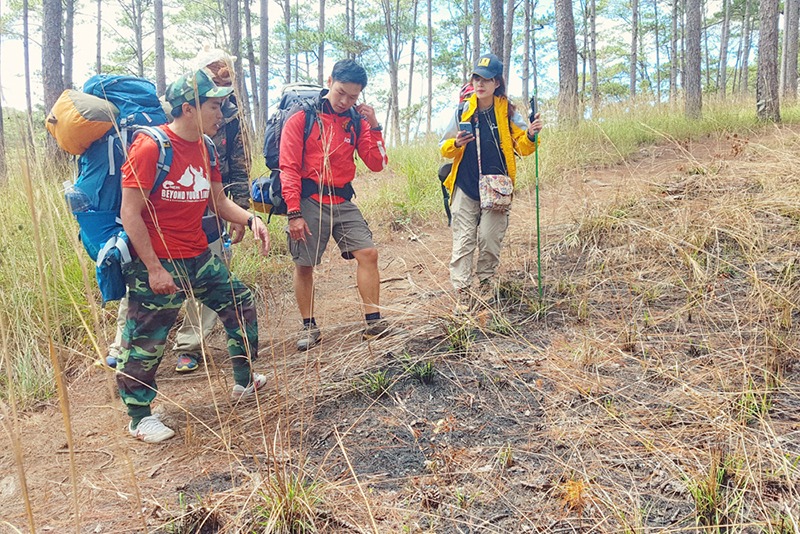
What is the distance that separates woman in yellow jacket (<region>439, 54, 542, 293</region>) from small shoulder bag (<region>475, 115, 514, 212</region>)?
0.18 ft

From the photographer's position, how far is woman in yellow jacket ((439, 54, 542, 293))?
3.57 meters

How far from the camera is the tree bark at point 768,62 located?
8.49m

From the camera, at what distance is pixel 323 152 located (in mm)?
3164

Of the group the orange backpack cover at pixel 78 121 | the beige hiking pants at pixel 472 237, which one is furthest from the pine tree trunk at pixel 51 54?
the beige hiking pants at pixel 472 237

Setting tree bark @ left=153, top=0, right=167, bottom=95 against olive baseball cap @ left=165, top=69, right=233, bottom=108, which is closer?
olive baseball cap @ left=165, top=69, right=233, bottom=108

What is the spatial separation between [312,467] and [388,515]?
1.55 ft

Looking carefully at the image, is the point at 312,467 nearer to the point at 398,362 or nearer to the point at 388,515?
the point at 388,515

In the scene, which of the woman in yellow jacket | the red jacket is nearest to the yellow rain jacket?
the woman in yellow jacket

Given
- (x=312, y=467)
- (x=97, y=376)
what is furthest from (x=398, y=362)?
(x=97, y=376)

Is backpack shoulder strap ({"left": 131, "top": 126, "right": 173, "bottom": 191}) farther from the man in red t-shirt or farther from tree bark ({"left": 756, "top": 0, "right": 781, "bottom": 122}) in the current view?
tree bark ({"left": 756, "top": 0, "right": 781, "bottom": 122})

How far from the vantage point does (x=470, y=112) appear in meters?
3.57

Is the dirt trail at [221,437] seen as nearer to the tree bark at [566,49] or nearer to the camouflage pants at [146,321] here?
the camouflage pants at [146,321]

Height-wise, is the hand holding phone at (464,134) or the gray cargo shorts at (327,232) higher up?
the hand holding phone at (464,134)

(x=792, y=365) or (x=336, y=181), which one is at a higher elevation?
(x=336, y=181)
